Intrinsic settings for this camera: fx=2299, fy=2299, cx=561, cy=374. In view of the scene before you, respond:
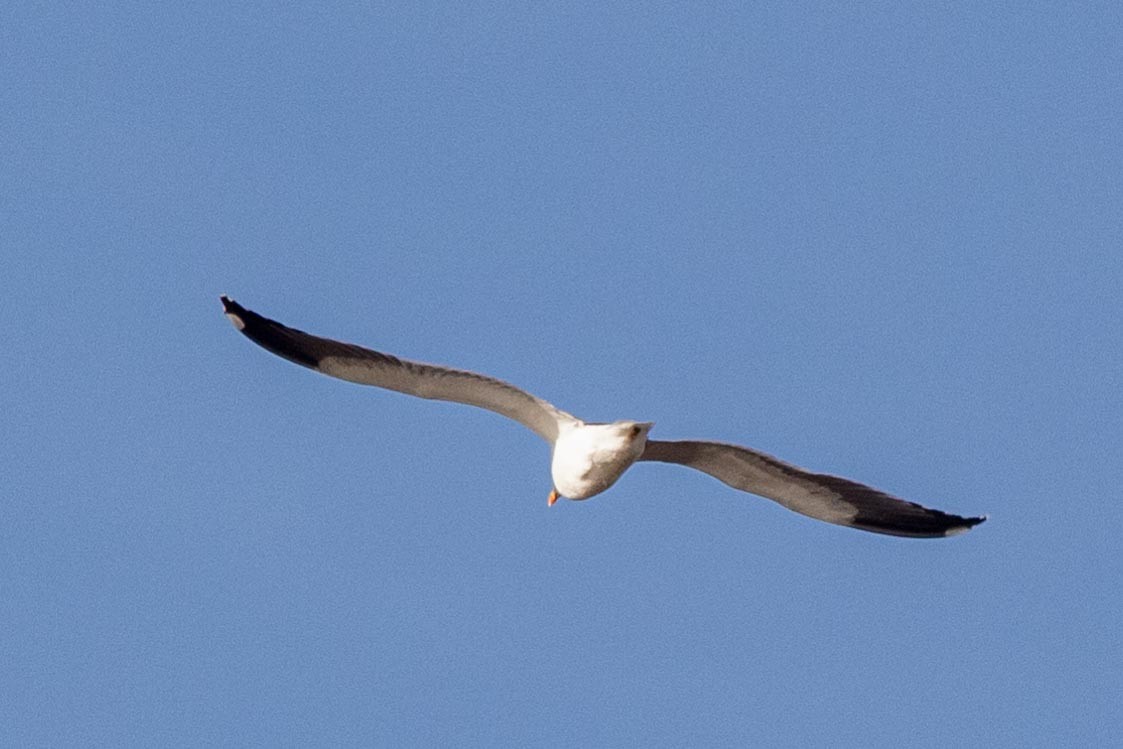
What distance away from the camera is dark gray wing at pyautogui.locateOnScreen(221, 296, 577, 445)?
20.6 meters

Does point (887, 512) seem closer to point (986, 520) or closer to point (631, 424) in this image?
point (986, 520)

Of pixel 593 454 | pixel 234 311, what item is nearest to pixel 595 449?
pixel 593 454

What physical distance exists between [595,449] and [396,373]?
1.97m

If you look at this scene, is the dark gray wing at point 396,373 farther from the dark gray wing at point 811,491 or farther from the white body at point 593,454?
the dark gray wing at point 811,491

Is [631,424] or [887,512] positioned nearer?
[631,424]

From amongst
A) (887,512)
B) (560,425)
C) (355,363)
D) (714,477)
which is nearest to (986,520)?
(887,512)

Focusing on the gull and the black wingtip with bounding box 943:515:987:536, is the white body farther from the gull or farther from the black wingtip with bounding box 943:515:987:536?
the black wingtip with bounding box 943:515:987:536

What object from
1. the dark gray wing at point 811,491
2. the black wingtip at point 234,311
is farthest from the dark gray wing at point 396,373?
the dark gray wing at point 811,491

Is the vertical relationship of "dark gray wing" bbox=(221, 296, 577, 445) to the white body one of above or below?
above

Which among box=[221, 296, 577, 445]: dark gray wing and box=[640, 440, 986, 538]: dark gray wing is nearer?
box=[221, 296, 577, 445]: dark gray wing

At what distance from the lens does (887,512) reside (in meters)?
21.4

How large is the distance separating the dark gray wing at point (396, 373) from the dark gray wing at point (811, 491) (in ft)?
Result: 3.62

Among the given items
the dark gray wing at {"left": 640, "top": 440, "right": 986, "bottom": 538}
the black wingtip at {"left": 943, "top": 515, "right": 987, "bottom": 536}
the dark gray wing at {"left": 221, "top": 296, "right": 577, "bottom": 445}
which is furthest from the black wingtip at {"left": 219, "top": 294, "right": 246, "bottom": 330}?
the black wingtip at {"left": 943, "top": 515, "right": 987, "bottom": 536}

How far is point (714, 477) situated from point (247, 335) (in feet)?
14.9
